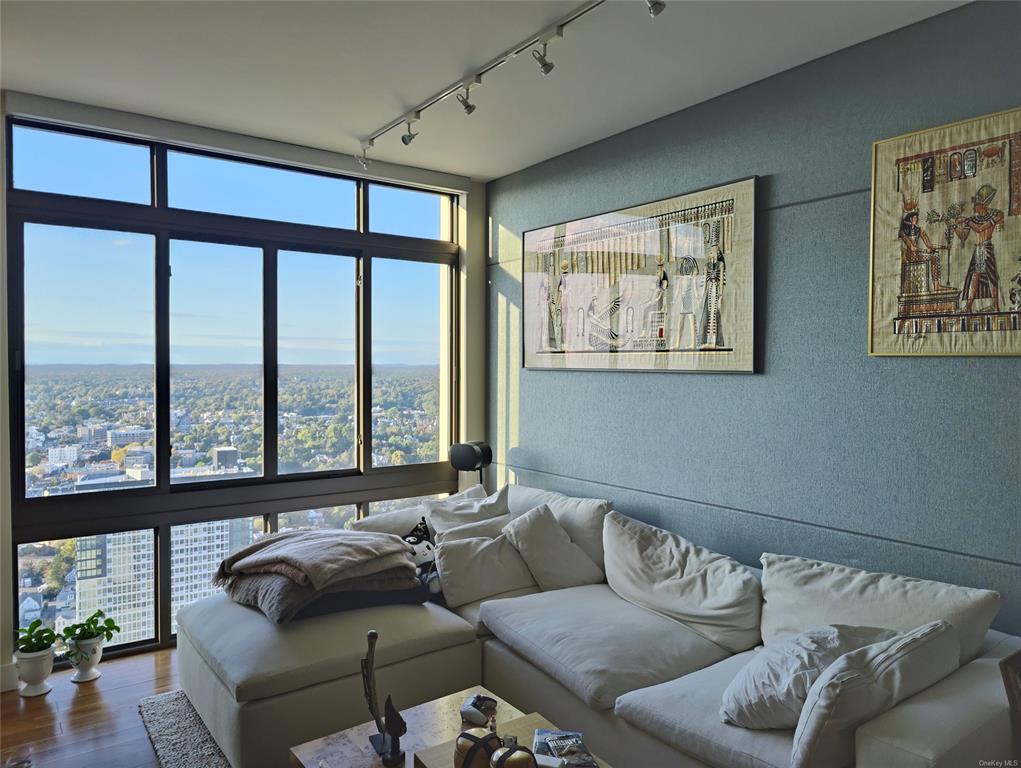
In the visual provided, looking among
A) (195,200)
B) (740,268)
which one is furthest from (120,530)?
(740,268)

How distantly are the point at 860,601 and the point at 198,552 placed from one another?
→ 341 centimetres

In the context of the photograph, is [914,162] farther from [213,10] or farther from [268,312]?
[268,312]

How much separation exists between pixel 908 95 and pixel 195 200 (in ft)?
11.6

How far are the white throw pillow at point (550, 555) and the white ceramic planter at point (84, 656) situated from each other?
2115 millimetres

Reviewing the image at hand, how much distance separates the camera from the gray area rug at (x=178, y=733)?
268 centimetres

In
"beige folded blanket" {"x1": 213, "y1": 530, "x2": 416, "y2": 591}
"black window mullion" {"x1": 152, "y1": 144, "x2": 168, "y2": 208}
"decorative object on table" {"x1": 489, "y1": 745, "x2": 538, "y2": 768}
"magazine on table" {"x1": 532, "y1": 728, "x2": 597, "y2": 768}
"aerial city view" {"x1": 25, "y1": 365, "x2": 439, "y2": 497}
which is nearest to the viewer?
"decorative object on table" {"x1": 489, "y1": 745, "x2": 538, "y2": 768}

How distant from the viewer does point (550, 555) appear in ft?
11.4

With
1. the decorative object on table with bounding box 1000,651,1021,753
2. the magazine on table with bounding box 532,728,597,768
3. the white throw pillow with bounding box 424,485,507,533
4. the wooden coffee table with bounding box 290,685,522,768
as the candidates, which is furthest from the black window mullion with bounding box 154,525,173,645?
the decorative object on table with bounding box 1000,651,1021,753

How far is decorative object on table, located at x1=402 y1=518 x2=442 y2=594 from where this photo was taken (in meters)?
3.38

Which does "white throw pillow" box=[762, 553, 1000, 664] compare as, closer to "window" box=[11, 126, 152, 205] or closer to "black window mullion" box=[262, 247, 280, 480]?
"black window mullion" box=[262, 247, 280, 480]

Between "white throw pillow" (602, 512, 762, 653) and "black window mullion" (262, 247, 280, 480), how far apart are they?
209 centimetres

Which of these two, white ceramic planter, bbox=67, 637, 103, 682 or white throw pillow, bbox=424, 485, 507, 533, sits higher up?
white throw pillow, bbox=424, 485, 507, 533

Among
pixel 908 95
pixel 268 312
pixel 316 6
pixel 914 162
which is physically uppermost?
pixel 316 6

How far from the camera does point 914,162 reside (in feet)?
8.40
